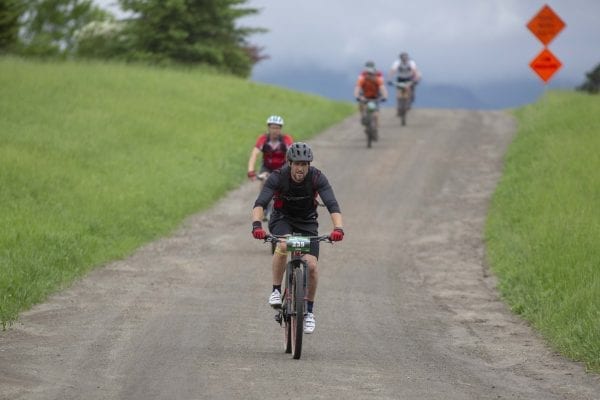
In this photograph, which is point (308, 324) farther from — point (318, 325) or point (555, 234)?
point (555, 234)

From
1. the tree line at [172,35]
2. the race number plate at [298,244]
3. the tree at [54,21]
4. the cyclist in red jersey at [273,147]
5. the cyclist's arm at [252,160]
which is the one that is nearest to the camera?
the race number plate at [298,244]

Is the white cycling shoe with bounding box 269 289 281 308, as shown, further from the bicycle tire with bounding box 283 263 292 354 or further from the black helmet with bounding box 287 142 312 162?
the black helmet with bounding box 287 142 312 162

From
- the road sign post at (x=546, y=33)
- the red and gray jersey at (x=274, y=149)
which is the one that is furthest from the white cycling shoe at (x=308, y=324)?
the road sign post at (x=546, y=33)

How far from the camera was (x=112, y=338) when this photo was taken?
1158 cm

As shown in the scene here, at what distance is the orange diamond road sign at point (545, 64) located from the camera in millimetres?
28750

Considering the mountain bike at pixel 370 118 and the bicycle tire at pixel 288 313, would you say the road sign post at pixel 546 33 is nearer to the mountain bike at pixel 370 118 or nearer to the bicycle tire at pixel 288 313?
the mountain bike at pixel 370 118

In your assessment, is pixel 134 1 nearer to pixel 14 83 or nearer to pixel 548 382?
pixel 14 83

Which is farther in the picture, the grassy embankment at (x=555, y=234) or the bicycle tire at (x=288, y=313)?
the grassy embankment at (x=555, y=234)

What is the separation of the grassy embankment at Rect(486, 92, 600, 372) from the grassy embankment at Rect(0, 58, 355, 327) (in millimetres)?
6212

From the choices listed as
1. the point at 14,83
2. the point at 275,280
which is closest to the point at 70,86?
the point at 14,83

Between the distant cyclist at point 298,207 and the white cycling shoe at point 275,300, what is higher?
the distant cyclist at point 298,207

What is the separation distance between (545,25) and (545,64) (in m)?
1.01

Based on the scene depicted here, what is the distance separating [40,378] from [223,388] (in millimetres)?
1627

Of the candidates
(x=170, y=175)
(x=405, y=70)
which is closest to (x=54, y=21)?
(x=405, y=70)
